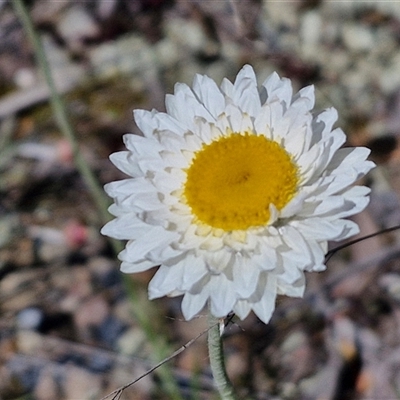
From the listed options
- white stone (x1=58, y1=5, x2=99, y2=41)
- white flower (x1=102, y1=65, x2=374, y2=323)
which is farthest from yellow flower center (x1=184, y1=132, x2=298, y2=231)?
white stone (x1=58, y1=5, x2=99, y2=41)

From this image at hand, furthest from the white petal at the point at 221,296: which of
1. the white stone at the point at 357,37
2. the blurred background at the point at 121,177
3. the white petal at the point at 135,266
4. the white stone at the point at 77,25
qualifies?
the white stone at the point at 77,25

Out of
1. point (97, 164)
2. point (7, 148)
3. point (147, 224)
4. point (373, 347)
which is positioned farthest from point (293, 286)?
point (7, 148)

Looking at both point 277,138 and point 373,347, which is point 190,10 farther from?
point 277,138

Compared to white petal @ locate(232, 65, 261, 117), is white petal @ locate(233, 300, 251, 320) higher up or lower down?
lower down

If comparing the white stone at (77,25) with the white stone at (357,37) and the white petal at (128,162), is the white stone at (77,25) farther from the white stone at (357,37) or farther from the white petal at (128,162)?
the white petal at (128,162)

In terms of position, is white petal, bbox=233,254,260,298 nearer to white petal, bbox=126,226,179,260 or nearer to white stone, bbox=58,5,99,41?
white petal, bbox=126,226,179,260

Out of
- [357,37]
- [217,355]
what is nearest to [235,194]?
[217,355]
